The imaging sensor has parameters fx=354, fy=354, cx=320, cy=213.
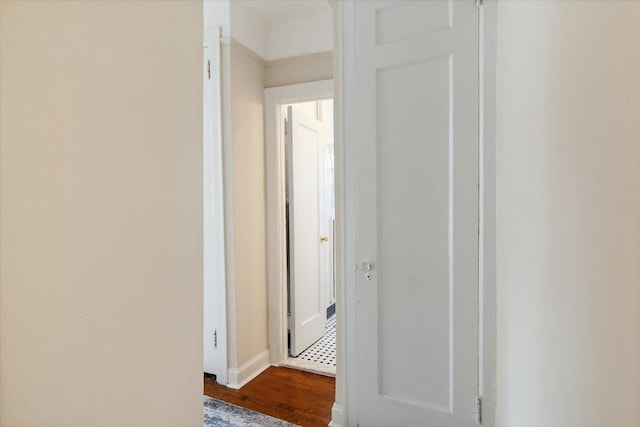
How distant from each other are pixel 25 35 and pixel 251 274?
92.2 inches

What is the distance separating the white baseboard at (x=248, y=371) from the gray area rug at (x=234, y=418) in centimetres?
24

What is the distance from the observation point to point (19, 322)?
1.33 feet

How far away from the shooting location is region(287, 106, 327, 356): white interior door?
296 centimetres

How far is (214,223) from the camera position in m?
2.50

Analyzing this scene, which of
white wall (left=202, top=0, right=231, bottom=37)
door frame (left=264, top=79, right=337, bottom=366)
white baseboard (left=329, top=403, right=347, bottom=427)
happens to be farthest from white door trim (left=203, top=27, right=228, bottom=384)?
white baseboard (left=329, top=403, right=347, bottom=427)

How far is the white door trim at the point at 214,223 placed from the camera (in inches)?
95.4

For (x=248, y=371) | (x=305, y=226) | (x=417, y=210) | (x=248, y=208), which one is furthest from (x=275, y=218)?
(x=417, y=210)

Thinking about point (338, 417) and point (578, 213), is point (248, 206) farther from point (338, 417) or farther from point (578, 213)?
point (578, 213)

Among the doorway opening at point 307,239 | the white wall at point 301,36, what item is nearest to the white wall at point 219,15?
the white wall at point 301,36

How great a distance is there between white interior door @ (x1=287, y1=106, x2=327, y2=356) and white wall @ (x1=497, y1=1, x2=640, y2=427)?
2.05 metres

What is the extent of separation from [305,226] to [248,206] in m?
0.67

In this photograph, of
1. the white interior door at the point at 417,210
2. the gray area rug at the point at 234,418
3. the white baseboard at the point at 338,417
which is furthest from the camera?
the gray area rug at the point at 234,418

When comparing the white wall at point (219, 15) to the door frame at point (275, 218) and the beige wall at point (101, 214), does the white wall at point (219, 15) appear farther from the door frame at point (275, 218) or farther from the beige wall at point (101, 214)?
the beige wall at point (101, 214)

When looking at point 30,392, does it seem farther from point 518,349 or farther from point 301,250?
point 301,250
